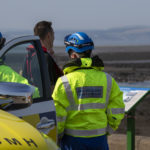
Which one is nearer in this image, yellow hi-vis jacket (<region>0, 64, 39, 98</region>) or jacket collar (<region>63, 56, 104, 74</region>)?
yellow hi-vis jacket (<region>0, 64, 39, 98</region>)

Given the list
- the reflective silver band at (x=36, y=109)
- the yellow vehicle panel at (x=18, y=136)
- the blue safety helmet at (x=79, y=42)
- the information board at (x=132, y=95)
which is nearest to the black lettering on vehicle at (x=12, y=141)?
the yellow vehicle panel at (x=18, y=136)

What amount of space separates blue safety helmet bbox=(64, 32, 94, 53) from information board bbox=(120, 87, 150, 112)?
1.57 m

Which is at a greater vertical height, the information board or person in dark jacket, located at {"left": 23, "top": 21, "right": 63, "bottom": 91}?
person in dark jacket, located at {"left": 23, "top": 21, "right": 63, "bottom": 91}

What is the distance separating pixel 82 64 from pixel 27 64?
1.45ft

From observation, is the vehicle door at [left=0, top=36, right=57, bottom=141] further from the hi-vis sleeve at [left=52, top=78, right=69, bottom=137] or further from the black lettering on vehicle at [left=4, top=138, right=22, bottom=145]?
the black lettering on vehicle at [left=4, top=138, right=22, bottom=145]

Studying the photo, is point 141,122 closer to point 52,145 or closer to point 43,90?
point 43,90

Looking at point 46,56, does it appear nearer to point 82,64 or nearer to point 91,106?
point 82,64

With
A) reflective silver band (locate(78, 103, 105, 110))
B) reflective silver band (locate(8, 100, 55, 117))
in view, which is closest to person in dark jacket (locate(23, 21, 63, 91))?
reflective silver band (locate(8, 100, 55, 117))

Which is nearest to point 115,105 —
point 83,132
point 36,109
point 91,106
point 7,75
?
point 91,106

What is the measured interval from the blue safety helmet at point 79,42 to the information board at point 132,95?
1.57 m

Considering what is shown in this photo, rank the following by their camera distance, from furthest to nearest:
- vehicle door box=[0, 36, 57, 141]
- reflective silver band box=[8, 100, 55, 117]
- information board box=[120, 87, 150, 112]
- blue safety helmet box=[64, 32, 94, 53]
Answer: information board box=[120, 87, 150, 112], blue safety helmet box=[64, 32, 94, 53], vehicle door box=[0, 36, 57, 141], reflective silver band box=[8, 100, 55, 117]

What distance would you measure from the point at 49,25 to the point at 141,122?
837cm

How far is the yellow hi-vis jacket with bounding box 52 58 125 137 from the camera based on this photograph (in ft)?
13.5

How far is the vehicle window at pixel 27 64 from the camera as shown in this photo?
3762 millimetres
